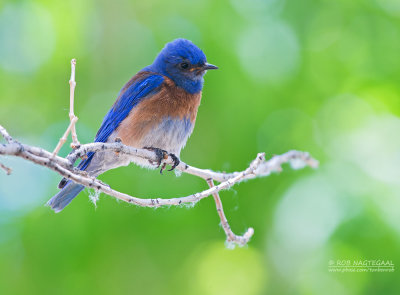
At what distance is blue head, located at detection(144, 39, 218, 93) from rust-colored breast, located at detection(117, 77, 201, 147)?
0.16 meters

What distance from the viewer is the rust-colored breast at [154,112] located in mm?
4672

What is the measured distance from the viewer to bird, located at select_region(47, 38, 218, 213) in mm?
4664

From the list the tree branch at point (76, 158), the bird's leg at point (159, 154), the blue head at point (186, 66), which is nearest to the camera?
the tree branch at point (76, 158)

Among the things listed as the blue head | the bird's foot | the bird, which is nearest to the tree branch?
the bird's foot

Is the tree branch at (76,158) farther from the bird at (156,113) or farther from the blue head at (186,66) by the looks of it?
the blue head at (186,66)

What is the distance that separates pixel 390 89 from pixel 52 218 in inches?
193

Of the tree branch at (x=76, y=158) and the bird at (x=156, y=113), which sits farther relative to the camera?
the bird at (x=156, y=113)

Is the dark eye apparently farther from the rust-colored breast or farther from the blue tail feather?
the blue tail feather

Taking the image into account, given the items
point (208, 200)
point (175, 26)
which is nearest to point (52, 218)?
point (208, 200)

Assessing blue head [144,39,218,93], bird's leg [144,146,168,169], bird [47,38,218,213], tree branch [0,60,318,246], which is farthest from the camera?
blue head [144,39,218,93]

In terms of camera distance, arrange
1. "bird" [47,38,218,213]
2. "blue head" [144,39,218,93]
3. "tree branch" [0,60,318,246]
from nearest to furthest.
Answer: "tree branch" [0,60,318,246], "bird" [47,38,218,213], "blue head" [144,39,218,93]

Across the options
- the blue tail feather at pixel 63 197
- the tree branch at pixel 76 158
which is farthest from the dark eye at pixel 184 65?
the blue tail feather at pixel 63 197

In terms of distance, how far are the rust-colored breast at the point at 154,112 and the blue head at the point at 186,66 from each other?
16 centimetres

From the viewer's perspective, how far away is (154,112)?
4.68 metres
